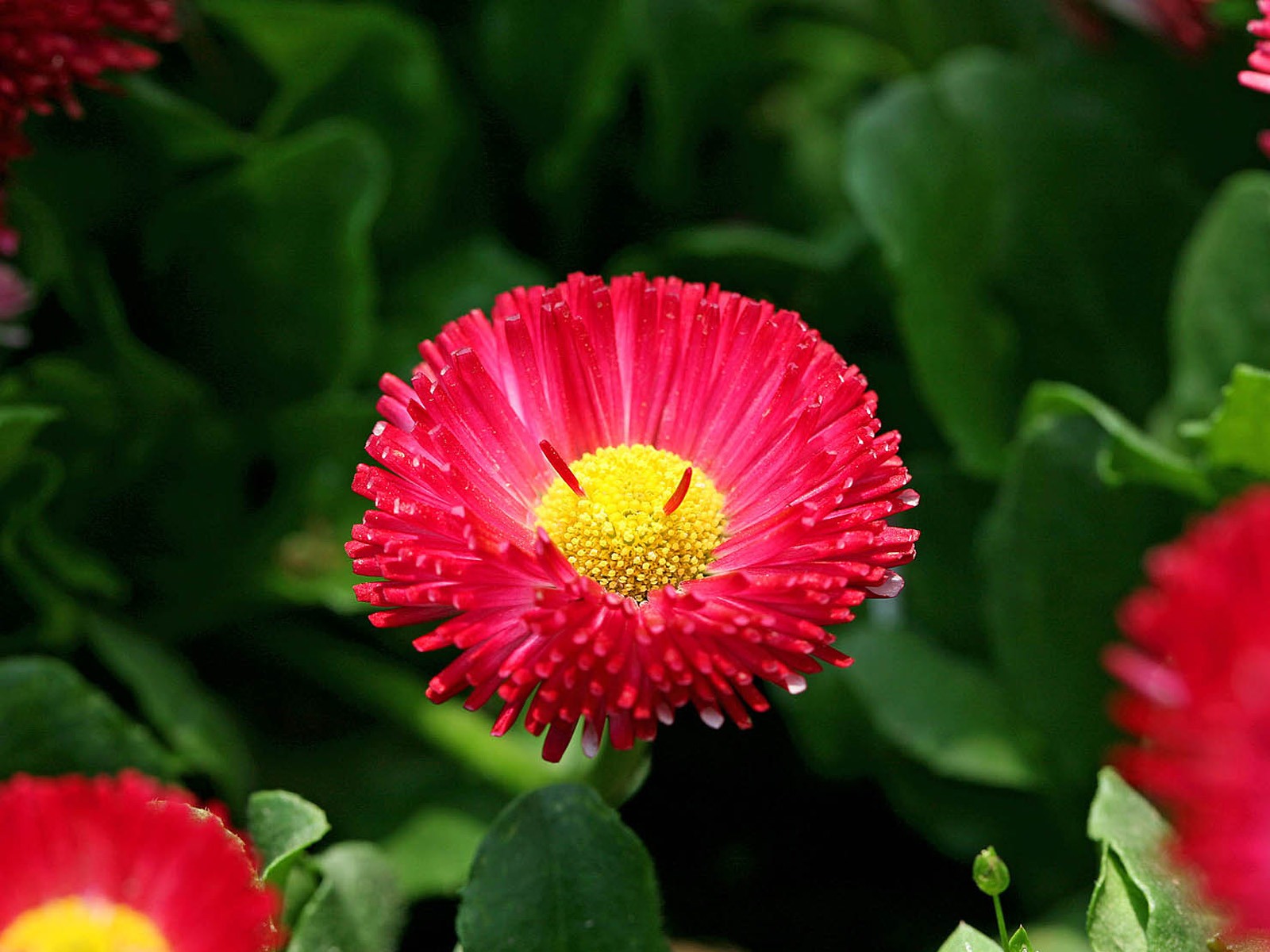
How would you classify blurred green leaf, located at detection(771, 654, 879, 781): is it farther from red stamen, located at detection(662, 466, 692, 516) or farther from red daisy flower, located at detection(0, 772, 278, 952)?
red daisy flower, located at detection(0, 772, 278, 952)

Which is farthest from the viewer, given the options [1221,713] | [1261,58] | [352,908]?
[352,908]

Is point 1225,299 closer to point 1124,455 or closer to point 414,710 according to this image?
point 1124,455

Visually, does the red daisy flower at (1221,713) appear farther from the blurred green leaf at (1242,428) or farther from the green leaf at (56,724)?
the green leaf at (56,724)

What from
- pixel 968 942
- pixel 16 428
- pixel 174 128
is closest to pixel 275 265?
pixel 174 128

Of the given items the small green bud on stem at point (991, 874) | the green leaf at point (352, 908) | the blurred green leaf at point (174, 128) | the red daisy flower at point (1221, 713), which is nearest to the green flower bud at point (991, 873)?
the small green bud on stem at point (991, 874)

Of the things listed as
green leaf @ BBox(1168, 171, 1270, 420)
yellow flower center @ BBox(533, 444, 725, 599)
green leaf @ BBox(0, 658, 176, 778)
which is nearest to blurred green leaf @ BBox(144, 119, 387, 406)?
green leaf @ BBox(0, 658, 176, 778)
